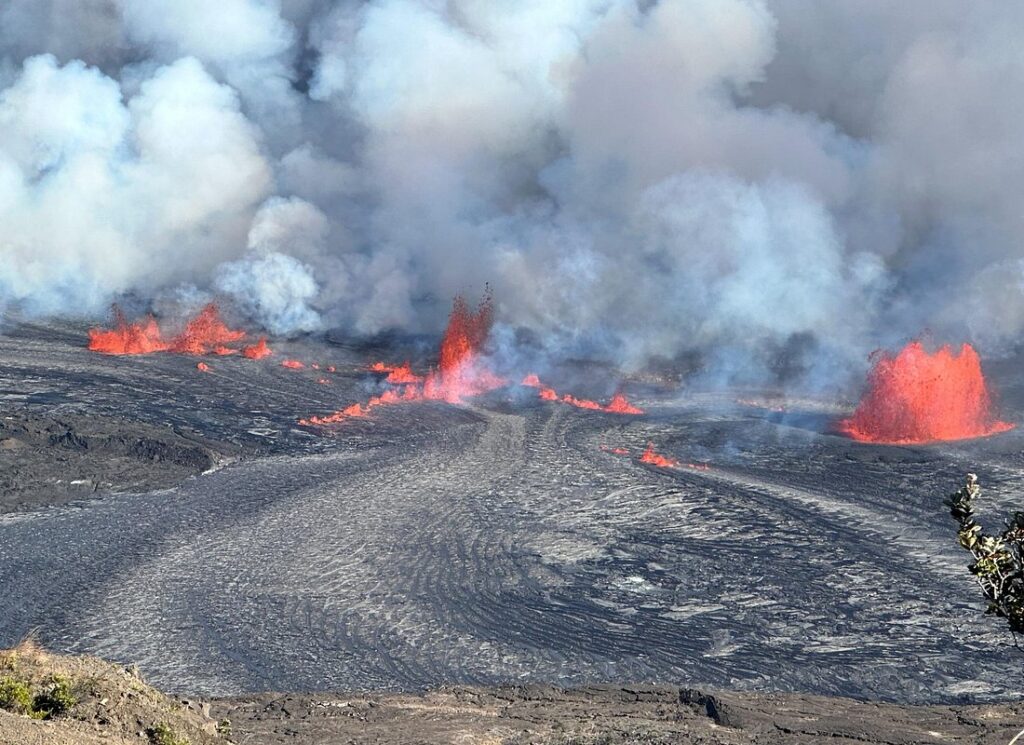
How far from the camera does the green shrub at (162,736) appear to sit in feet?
43.8

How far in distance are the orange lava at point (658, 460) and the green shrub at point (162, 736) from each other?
1997 cm

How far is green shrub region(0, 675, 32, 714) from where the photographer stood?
13.0 metres

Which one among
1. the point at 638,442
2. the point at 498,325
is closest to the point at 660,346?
the point at 498,325

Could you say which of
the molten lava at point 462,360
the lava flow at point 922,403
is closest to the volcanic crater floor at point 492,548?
the lava flow at point 922,403

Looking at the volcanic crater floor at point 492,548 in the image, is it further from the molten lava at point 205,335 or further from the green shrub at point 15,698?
the molten lava at point 205,335

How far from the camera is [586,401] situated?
130 ft

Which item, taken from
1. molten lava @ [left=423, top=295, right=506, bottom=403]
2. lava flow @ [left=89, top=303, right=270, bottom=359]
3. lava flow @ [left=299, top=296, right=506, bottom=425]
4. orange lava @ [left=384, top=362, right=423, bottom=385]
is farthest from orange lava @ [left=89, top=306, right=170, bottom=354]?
molten lava @ [left=423, top=295, right=506, bottom=403]

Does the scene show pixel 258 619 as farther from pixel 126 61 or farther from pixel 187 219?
pixel 126 61

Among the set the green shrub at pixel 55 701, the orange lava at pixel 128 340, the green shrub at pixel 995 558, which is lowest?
the green shrub at pixel 55 701

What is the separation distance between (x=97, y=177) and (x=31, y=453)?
28.0 m

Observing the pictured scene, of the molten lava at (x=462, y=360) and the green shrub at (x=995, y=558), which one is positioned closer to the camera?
the green shrub at (x=995, y=558)

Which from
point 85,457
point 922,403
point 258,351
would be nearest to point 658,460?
point 922,403

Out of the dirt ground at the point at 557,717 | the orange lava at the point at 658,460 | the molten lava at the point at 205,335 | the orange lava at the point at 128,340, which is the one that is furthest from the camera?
the molten lava at the point at 205,335

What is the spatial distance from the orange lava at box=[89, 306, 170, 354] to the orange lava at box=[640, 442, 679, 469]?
68.9ft
